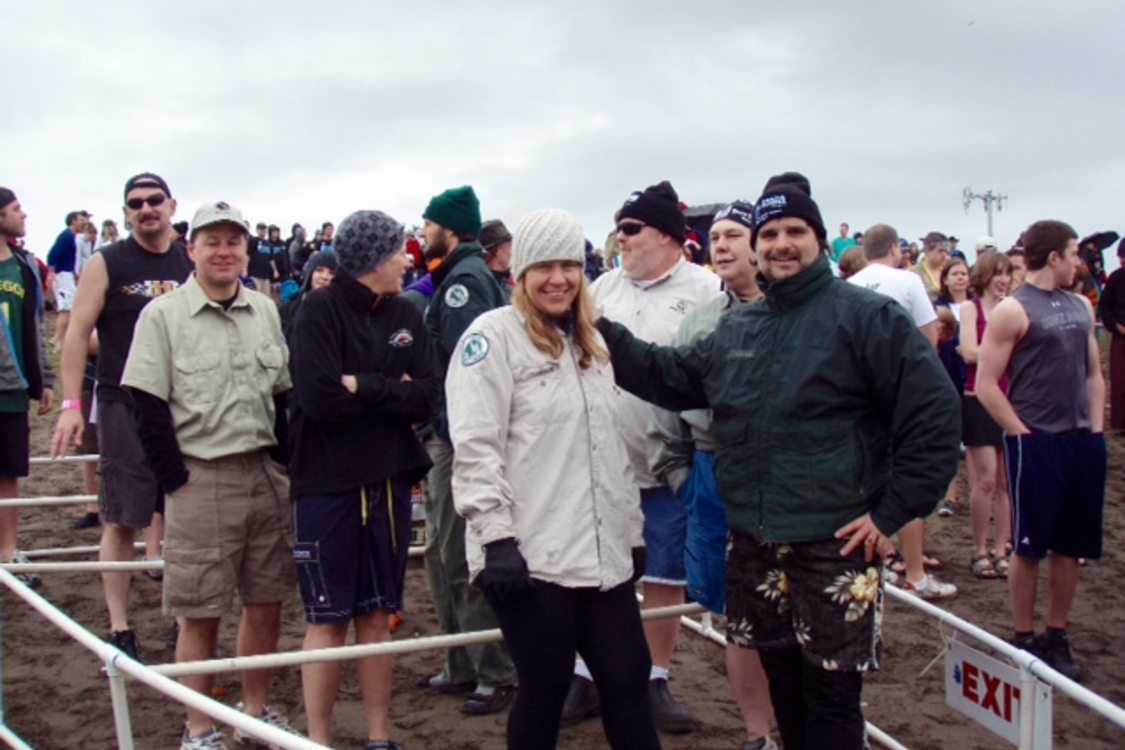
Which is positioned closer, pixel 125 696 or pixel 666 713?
pixel 125 696

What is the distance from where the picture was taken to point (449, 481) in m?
4.71

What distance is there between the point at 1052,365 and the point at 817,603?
259cm

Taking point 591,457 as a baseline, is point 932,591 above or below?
below

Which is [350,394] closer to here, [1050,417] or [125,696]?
[125,696]

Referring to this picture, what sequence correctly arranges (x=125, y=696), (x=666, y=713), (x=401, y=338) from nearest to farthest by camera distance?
1. (x=125, y=696)
2. (x=401, y=338)
3. (x=666, y=713)

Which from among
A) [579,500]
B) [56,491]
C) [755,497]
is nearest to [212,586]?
[579,500]

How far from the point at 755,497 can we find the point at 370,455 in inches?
55.8

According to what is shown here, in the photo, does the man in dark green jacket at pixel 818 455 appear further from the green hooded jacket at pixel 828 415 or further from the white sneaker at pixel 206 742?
the white sneaker at pixel 206 742

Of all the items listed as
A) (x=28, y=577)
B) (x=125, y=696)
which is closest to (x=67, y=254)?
(x=28, y=577)

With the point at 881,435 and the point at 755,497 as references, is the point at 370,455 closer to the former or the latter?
the point at 755,497

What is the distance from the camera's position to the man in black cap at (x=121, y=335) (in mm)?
4762

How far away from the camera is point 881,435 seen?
9.91 ft

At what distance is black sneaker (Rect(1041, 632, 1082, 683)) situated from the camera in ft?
16.4

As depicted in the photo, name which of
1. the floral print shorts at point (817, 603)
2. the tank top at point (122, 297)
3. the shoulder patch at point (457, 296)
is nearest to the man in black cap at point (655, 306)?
the shoulder patch at point (457, 296)
